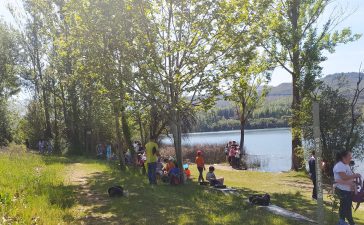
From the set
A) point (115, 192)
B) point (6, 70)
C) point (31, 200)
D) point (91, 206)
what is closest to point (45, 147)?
point (6, 70)

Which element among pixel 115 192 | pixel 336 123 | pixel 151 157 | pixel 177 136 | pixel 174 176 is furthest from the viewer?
pixel 336 123

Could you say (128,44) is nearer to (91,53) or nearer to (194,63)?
(91,53)

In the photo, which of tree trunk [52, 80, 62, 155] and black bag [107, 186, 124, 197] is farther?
tree trunk [52, 80, 62, 155]

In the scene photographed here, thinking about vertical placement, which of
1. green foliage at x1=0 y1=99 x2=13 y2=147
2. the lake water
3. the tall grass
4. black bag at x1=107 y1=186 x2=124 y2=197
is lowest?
the lake water

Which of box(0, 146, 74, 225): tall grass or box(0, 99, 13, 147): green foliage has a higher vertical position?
box(0, 99, 13, 147): green foliage

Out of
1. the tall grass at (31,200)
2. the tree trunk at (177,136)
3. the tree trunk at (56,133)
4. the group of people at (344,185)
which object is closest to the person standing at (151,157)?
the tree trunk at (177,136)

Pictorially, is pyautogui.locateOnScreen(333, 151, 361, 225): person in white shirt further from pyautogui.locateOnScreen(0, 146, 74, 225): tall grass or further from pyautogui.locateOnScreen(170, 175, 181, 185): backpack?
pyautogui.locateOnScreen(170, 175, 181, 185): backpack

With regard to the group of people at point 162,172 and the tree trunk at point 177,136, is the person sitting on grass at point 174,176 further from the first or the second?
the tree trunk at point 177,136

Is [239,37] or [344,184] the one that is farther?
[239,37]

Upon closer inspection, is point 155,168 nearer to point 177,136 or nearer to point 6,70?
point 177,136

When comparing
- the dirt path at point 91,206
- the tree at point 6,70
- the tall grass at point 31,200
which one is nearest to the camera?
the tall grass at point 31,200

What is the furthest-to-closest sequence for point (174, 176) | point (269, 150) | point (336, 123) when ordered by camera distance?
point (269, 150)
point (336, 123)
point (174, 176)

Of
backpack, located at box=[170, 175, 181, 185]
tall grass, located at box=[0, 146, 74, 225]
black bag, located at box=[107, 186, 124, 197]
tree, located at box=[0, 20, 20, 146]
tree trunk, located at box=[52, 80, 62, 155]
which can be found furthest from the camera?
tree, located at box=[0, 20, 20, 146]

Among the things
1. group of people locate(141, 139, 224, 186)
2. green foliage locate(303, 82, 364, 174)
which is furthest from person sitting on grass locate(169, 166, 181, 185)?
green foliage locate(303, 82, 364, 174)
